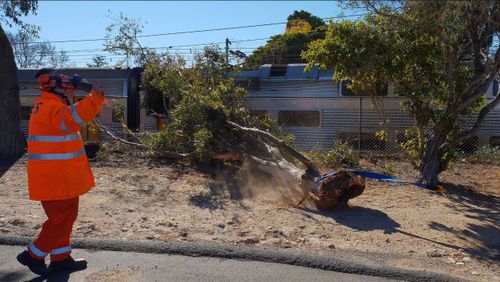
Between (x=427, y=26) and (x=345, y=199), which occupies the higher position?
(x=427, y=26)

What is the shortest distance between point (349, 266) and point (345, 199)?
2466 mm

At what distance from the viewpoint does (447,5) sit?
17.2 ft

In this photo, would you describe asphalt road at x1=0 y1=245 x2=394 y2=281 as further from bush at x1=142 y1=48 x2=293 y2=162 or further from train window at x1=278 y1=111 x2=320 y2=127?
train window at x1=278 y1=111 x2=320 y2=127

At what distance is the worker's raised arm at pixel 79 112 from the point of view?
4367mm

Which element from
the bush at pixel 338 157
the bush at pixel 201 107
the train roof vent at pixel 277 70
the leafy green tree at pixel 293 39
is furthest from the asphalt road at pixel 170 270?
the leafy green tree at pixel 293 39

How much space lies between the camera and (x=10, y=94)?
36.8 ft

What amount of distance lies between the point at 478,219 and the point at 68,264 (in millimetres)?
5126

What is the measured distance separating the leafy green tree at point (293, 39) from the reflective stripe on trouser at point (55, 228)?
65.7ft

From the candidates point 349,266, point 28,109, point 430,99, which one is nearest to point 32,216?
point 349,266

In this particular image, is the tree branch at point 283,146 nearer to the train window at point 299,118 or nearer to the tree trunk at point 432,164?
the tree trunk at point 432,164

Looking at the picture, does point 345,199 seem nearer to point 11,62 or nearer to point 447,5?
point 447,5

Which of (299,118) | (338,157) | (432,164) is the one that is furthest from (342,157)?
(299,118)

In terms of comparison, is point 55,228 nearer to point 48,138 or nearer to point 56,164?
point 56,164

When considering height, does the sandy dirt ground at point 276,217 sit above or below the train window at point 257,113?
below
